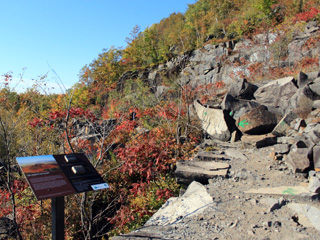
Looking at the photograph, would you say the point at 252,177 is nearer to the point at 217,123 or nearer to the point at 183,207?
the point at 183,207

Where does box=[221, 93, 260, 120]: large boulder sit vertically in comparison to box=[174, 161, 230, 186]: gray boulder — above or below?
above

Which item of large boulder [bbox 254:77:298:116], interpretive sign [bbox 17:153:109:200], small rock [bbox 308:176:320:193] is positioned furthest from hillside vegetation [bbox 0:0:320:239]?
small rock [bbox 308:176:320:193]

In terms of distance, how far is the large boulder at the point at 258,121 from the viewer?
5918 millimetres

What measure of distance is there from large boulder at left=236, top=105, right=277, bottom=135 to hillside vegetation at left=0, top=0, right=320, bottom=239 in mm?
1314

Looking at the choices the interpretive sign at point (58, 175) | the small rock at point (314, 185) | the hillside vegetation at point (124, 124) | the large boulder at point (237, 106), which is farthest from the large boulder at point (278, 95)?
the interpretive sign at point (58, 175)

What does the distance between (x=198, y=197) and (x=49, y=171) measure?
223 cm

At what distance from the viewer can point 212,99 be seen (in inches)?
351

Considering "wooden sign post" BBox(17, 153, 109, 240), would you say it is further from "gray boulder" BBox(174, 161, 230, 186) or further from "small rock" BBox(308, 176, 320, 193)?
"small rock" BBox(308, 176, 320, 193)

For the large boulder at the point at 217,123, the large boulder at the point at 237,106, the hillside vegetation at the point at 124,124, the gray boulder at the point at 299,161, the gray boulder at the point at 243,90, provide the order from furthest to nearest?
the gray boulder at the point at 243,90, the large boulder at the point at 237,106, the large boulder at the point at 217,123, the hillside vegetation at the point at 124,124, the gray boulder at the point at 299,161

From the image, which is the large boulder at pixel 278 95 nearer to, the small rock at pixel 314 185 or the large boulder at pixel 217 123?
the large boulder at pixel 217 123

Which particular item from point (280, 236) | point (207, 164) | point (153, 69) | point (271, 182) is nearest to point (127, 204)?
point (207, 164)

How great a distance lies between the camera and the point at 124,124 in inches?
281

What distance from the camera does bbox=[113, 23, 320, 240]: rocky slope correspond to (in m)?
2.84

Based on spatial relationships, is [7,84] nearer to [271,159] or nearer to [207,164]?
[207,164]
